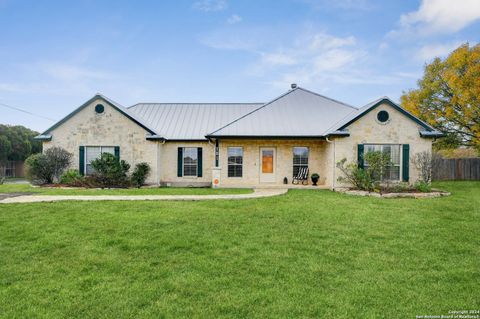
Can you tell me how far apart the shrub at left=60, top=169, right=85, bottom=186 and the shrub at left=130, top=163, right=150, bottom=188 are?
2437mm

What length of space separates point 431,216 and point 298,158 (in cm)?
877

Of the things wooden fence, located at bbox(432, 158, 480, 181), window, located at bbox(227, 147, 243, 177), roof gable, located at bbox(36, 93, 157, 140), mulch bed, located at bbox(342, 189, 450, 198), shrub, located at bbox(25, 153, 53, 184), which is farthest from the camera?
wooden fence, located at bbox(432, 158, 480, 181)

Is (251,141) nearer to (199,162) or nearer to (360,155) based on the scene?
(199,162)

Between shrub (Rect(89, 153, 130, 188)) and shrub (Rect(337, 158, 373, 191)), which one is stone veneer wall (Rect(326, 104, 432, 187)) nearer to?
shrub (Rect(337, 158, 373, 191))

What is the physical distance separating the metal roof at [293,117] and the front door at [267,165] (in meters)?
1.30

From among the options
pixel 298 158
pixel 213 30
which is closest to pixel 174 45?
pixel 213 30

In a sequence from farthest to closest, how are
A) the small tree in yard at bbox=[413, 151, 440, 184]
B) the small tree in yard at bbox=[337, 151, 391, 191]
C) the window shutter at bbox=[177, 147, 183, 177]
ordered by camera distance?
the window shutter at bbox=[177, 147, 183, 177] < the small tree in yard at bbox=[413, 151, 440, 184] < the small tree in yard at bbox=[337, 151, 391, 191]

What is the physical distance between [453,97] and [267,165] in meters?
14.5

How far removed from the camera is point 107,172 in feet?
49.2

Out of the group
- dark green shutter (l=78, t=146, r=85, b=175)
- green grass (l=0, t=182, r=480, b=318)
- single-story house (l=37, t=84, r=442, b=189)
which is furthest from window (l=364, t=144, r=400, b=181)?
dark green shutter (l=78, t=146, r=85, b=175)

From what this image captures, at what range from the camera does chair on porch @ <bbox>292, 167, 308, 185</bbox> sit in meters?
16.5

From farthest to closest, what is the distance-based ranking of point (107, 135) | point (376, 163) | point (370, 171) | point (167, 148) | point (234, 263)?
point (167, 148), point (107, 135), point (370, 171), point (376, 163), point (234, 263)

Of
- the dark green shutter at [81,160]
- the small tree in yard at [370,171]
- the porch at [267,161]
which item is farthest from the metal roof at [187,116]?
the small tree in yard at [370,171]

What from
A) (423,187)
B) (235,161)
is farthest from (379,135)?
(235,161)
